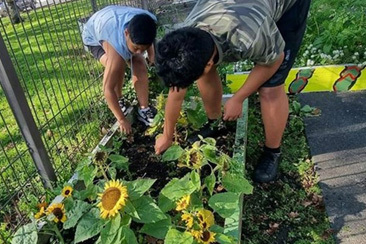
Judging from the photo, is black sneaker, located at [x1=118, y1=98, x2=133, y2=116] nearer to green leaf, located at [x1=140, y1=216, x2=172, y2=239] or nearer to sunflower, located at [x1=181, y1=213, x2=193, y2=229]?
green leaf, located at [x1=140, y1=216, x2=172, y2=239]

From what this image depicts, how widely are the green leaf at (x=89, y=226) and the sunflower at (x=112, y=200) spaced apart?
5.0 inches

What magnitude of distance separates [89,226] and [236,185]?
2.34 ft

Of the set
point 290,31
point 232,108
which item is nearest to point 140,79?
point 232,108

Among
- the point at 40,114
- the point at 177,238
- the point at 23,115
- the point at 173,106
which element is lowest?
the point at 40,114

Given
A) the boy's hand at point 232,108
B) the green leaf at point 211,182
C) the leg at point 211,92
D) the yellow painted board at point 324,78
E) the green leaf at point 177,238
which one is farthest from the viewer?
the yellow painted board at point 324,78

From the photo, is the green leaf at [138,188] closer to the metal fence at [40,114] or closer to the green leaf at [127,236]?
the green leaf at [127,236]

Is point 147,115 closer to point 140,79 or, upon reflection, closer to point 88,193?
point 140,79

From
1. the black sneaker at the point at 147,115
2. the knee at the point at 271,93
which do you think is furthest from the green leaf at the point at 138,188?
the black sneaker at the point at 147,115

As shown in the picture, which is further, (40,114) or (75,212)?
(40,114)

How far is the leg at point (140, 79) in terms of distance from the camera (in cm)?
306

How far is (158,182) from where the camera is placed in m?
2.44

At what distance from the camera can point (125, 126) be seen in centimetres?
285

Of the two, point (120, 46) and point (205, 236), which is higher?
point (120, 46)

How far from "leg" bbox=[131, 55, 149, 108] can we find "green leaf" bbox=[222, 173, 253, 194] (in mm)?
1361
